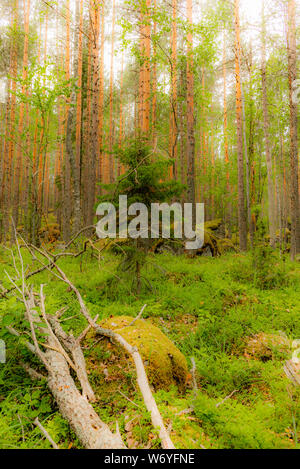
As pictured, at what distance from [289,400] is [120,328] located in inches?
84.0

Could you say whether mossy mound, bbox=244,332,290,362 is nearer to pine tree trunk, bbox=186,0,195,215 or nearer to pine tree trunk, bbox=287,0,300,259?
pine tree trunk, bbox=186,0,195,215

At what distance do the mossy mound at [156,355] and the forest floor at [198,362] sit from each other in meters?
0.14

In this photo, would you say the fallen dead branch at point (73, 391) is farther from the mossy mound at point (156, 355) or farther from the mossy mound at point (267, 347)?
the mossy mound at point (267, 347)

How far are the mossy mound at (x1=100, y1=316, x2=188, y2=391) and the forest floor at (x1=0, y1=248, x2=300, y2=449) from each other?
0.14 metres

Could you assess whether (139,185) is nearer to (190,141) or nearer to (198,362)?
(198,362)

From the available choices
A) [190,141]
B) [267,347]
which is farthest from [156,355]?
[190,141]

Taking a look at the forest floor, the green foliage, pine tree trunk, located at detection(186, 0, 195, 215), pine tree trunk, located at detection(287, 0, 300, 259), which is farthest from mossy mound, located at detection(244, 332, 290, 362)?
pine tree trunk, located at detection(287, 0, 300, 259)

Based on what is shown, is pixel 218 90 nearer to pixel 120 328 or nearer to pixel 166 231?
pixel 166 231

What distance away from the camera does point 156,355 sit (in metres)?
2.98

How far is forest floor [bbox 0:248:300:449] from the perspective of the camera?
2008 millimetres

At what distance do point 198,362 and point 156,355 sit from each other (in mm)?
1097

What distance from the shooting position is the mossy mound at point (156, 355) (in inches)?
112

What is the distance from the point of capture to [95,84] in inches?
427
